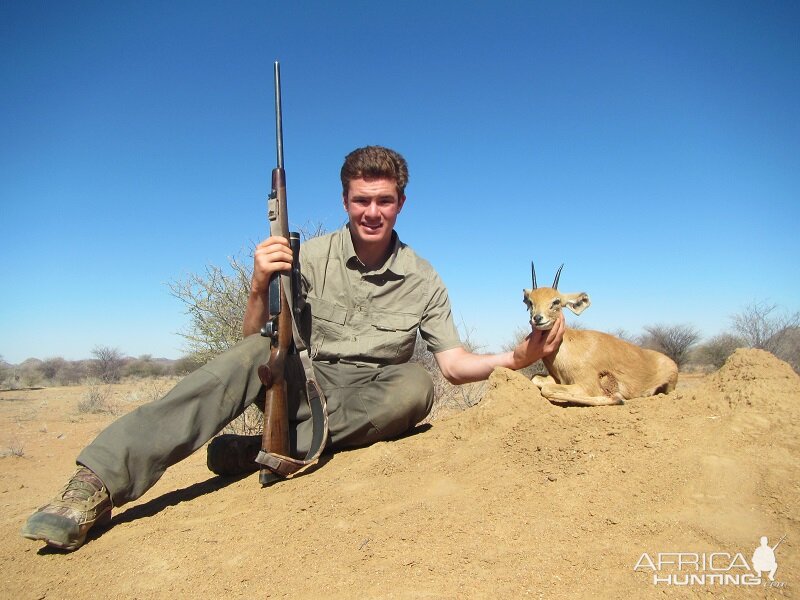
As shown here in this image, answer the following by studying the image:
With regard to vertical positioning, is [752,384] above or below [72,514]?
above

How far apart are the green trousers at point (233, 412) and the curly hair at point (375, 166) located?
1.47 metres

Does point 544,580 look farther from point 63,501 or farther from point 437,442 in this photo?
point 63,501

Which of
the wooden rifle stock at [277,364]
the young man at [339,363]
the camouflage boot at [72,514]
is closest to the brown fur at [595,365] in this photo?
the young man at [339,363]

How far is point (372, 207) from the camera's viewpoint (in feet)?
13.9

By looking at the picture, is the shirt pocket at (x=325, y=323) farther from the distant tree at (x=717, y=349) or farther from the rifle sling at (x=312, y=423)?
the distant tree at (x=717, y=349)

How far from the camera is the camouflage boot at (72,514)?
9.22ft

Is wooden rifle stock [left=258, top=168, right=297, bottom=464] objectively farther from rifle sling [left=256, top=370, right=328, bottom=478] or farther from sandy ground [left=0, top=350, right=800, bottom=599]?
sandy ground [left=0, top=350, right=800, bottom=599]

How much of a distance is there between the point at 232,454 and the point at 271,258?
1.61 m

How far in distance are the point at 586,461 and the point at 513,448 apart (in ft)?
1.43

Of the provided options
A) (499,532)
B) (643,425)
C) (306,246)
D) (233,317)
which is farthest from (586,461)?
(233,317)

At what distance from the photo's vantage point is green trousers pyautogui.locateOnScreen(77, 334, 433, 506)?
315cm

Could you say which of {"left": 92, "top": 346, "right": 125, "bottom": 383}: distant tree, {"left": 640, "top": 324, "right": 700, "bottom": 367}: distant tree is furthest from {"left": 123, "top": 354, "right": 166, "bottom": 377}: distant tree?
{"left": 640, "top": 324, "right": 700, "bottom": 367}: distant tree

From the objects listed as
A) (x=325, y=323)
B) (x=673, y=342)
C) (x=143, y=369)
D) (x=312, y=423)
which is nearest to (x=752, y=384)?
(x=312, y=423)

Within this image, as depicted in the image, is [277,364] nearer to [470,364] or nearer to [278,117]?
[470,364]
